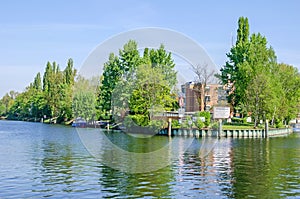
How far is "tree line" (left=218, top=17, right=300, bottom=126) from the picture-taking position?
87188mm

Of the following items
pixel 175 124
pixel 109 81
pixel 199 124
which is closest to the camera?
pixel 199 124

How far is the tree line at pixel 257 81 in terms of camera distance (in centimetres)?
8719

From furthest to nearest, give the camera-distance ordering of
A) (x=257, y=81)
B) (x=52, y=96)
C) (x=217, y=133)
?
(x=52, y=96), (x=257, y=81), (x=217, y=133)

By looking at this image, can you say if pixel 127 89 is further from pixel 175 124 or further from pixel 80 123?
pixel 80 123

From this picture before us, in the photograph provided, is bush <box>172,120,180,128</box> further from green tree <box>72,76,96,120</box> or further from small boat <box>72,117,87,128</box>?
small boat <box>72,117,87,128</box>

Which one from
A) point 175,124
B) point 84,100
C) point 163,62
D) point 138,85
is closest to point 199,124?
point 175,124

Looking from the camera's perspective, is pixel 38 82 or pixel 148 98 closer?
pixel 148 98

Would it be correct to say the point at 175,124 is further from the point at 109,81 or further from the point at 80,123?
the point at 80,123

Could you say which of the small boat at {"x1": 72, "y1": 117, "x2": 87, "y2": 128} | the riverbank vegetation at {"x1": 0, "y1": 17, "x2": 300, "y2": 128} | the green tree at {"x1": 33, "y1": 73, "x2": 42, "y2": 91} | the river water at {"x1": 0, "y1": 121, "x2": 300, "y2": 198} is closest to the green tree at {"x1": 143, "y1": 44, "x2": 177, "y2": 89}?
the riverbank vegetation at {"x1": 0, "y1": 17, "x2": 300, "y2": 128}

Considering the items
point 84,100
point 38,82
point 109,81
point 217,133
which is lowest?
point 217,133

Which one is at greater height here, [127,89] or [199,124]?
Answer: [127,89]

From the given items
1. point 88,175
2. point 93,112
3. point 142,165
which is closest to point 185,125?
point 93,112

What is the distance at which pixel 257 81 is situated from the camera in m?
87.1

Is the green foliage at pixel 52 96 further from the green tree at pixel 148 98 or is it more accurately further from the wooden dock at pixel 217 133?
the wooden dock at pixel 217 133
